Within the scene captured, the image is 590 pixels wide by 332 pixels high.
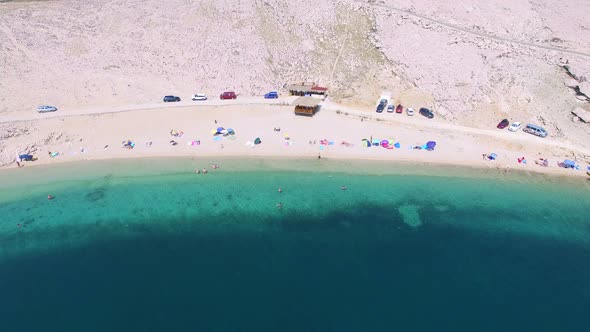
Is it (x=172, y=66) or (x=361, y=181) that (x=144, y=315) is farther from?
(x=172, y=66)

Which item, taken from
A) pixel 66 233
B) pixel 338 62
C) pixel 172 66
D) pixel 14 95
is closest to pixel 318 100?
pixel 338 62

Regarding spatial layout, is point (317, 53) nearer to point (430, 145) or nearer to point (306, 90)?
point (306, 90)

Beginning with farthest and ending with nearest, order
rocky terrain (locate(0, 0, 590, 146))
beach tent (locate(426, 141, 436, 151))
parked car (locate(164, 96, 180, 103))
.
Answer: parked car (locate(164, 96, 180, 103)) → rocky terrain (locate(0, 0, 590, 146)) → beach tent (locate(426, 141, 436, 151))

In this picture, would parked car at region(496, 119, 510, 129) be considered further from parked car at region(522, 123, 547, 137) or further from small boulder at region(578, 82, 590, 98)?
small boulder at region(578, 82, 590, 98)

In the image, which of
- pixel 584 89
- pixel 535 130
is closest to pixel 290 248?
pixel 535 130

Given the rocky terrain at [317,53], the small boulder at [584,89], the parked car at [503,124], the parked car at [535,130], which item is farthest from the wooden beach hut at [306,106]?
the small boulder at [584,89]

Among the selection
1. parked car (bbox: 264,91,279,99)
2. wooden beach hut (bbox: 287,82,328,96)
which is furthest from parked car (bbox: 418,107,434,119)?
parked car (bbox: 264,91,279,99)
